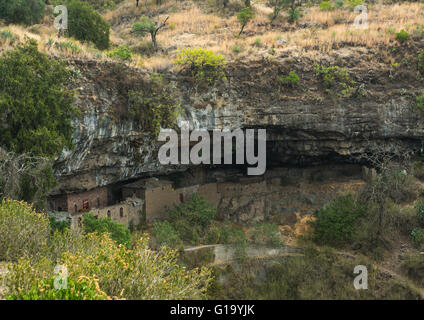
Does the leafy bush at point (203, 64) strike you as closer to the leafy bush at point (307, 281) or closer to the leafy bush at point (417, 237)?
the leafy bush at point (307, 281)

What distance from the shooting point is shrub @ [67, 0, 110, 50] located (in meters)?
25.7

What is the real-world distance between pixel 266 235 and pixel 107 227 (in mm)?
8237

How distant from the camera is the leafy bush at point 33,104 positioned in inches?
618

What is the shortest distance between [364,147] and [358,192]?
2.76m

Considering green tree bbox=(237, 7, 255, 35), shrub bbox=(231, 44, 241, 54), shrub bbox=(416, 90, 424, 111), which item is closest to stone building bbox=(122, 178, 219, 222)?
shrub bbox=(231, 44, 241, 54)

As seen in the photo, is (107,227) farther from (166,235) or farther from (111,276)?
(111,276)

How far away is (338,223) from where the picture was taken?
22688mm

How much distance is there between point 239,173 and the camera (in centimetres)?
2714

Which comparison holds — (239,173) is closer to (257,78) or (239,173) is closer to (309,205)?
(309,205)

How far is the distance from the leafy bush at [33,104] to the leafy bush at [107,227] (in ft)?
11.2

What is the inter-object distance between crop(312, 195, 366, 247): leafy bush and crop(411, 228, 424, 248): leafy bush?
2.48 metres

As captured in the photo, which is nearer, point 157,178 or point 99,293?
point 99,293

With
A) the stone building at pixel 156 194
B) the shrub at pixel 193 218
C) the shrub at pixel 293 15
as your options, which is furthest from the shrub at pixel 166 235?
the shrub at pixel 293 15

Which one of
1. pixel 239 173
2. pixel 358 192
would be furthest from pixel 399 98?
pixel 239 173
